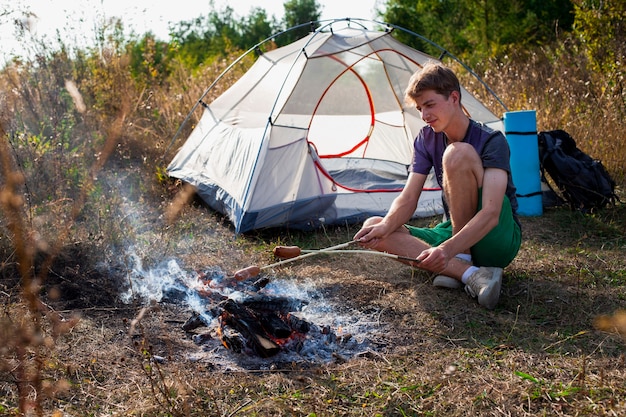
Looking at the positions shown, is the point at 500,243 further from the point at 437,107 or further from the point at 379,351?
the point at 379,351

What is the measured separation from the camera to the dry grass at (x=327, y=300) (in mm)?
2107

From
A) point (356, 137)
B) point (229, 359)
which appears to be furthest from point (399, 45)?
point (229, 359)

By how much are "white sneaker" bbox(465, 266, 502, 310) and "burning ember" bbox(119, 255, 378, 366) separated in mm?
548

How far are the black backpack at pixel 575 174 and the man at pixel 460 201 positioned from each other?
1.72 m

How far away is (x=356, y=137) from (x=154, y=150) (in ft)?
7.35

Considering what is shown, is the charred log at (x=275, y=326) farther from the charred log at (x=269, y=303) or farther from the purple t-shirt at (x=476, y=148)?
the purple t-shirt at (x=476, y=148)

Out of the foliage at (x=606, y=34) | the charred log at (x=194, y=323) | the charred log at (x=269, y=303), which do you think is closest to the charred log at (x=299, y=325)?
the charred log at (x=269, y=303)

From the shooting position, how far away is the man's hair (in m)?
2.81

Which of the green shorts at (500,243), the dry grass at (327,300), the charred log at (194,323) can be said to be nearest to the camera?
the dry grass at (327,300)

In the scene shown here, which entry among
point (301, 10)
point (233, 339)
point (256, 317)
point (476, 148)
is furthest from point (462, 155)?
point (301, 10)

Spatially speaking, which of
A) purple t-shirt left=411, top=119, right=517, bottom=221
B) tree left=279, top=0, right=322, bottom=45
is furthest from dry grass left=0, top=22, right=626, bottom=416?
tree left=279, top=0, right=322, bottom=45

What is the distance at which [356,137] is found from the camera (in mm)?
6242

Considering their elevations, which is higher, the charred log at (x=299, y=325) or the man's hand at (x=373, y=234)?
the man's hand at (x=373, y=234)

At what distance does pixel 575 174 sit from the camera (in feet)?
15.0
